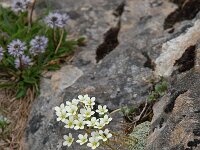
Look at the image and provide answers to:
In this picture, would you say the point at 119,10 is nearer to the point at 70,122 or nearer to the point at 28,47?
the point at 28,47

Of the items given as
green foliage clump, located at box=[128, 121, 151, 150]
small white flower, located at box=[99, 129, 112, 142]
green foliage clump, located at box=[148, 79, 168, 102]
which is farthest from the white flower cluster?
green foliage clump, located at box=[148, 79, 168, 102]

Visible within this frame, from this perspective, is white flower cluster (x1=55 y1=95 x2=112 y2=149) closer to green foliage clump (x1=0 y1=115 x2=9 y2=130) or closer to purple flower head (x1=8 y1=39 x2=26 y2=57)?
green foliage clump (x1=0 y1=115 x2=9 y2=130)

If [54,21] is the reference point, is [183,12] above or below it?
above

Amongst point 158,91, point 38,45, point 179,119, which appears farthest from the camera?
point 38,45

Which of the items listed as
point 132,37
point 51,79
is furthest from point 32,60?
point 132,37

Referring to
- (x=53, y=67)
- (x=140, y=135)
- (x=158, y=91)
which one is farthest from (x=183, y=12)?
(x=140, y=135)

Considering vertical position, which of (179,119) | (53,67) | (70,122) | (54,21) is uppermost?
(179,119)
